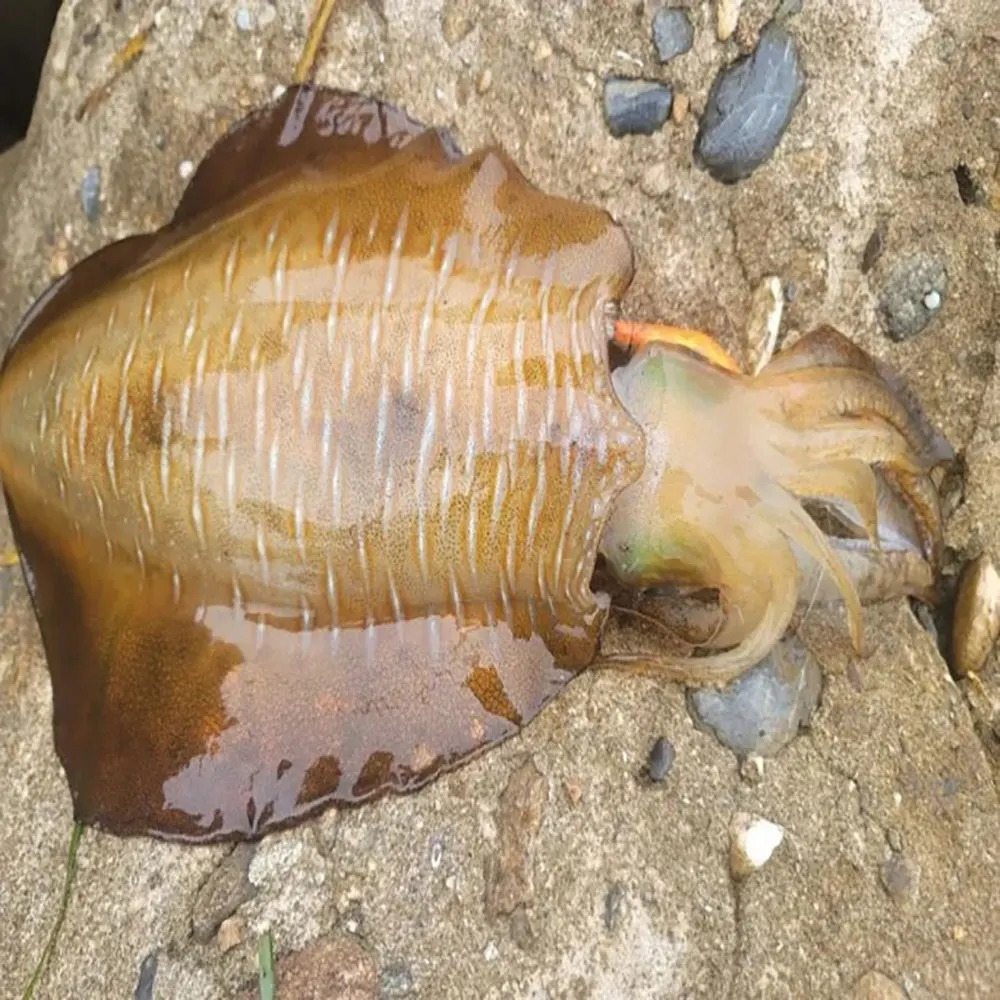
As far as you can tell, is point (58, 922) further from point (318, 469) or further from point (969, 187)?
point (969, 187)

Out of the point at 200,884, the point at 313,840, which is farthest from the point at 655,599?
the point at 200,884

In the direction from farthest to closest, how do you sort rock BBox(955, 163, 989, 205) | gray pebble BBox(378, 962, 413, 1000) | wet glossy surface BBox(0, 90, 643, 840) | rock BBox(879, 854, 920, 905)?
rock BBox(955, 163, 989, 205) < rock BBox(879, 854, 920, 905) < gray pebble BBox(378, 962, 413, 1000) < wet glossy surface BBox(0, 90, 643, 840)

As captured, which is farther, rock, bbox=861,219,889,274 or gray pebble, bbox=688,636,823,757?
rock, bbox=861,219,889,274

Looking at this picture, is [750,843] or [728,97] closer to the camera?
[750,843]

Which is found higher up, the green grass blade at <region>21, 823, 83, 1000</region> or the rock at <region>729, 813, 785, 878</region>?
the rock at <region>729, 813, 785, 878</region>

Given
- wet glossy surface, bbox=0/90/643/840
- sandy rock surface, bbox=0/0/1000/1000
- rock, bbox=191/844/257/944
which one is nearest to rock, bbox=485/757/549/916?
sandy rock surface, bbox=0/0/1000/1000

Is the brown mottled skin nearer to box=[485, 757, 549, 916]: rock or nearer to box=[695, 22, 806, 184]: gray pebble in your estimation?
box=[485, 757, 549, 916]: rock

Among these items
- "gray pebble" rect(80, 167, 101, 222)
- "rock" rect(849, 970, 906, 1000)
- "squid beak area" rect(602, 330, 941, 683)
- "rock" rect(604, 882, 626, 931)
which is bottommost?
"rock" rect(849, 970, 906, 1000)

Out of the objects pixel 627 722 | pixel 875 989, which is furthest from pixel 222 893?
pixel 875 989
